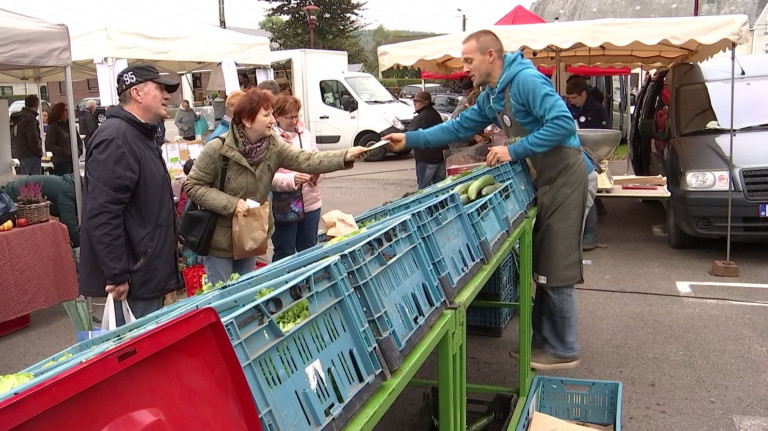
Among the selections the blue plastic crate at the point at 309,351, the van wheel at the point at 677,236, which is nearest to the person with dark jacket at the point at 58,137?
the van wheel at the point at 677,236

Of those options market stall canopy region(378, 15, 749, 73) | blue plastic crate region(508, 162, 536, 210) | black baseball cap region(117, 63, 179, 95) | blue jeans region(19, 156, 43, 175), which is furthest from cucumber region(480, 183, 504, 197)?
blue jeans region(19, 156, 43, 175)

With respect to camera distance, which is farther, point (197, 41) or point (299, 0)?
point (299, 0)

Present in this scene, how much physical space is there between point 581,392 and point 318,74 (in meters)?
14.9

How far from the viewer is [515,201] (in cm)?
377

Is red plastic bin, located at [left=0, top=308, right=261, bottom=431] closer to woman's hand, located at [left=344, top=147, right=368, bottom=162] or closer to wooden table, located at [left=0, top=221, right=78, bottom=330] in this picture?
woman's hand, located at [left=344, top=147, right=368, bottom=162]

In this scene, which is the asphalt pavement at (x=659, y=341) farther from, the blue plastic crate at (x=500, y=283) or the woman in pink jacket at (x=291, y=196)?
the woman in pink jacket at (x=291, y=196)

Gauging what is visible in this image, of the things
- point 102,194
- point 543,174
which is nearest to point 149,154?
point 102,194

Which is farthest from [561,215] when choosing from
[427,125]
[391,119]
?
[391,119]

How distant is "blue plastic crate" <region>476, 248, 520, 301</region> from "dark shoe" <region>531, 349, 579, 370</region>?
92cm

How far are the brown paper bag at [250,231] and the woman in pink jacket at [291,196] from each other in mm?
1087

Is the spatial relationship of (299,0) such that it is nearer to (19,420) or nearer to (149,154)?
(149,154)

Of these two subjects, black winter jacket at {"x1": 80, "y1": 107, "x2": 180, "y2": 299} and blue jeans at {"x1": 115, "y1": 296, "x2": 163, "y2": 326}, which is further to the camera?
blue jeans at {"x1": 115, "y1": 296, "x2": 163, "y2": 326}

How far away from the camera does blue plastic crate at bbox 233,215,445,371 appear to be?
75.2 inches

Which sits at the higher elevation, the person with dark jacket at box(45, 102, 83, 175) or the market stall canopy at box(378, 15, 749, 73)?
the market stall canopy at box(378, 15, 749, 73)
